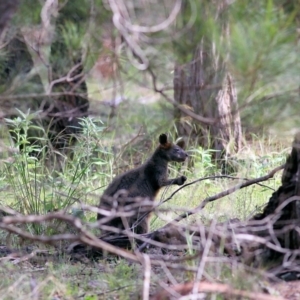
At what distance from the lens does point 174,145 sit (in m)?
7.53

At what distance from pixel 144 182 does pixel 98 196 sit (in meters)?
3.23

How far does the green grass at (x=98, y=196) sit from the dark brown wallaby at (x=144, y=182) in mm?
141

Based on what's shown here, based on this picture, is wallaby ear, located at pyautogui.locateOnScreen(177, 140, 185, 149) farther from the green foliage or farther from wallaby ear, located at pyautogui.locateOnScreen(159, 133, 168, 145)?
the green foliage

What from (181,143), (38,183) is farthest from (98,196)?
(181,143)

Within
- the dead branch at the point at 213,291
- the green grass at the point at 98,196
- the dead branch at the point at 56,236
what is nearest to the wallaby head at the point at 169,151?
the green grass at the point at 98,196

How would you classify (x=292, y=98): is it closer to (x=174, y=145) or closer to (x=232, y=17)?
(x=232, y=17)

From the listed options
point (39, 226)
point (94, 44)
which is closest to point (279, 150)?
point (39, 226)

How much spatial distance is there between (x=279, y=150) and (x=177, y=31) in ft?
19.6

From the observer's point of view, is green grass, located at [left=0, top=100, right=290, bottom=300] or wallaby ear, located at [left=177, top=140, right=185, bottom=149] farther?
wallaby ear, located at [left=177, top=140, right=185, bottom=149]

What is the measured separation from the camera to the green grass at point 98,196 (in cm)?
408

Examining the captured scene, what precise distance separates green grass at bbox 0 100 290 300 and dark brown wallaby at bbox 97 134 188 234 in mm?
141

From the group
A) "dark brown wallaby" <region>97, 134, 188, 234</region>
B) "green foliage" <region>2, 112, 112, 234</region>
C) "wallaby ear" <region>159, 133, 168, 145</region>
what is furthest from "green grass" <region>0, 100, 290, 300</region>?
"wallaby ear" <region>159, 133, 168, 145</region>

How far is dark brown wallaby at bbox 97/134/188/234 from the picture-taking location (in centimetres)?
614

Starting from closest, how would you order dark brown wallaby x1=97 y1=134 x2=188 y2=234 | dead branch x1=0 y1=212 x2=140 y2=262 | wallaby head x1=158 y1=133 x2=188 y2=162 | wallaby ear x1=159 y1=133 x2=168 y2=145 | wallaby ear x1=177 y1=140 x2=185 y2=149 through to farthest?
1. dead branch x1=0 y1=212 x2=140 y2=262
2. dark brown wallaby x1=97 y1=134 x2=188 y2=234
3. wallaby ear x1=159 y1=133 x2=168 y2=145
4. wallaby head x1=158 y1=133 x2=188 y2=162
5. wallaby ear x1=177 y1=140 x2=185 y2=149
